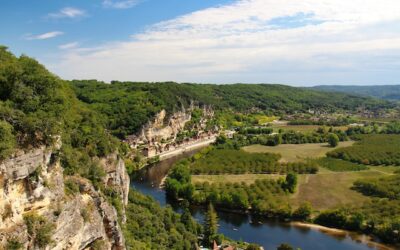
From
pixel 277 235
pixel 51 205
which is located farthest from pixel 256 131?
pixel 51 205

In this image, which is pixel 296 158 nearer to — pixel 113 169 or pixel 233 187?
pixel 233 187

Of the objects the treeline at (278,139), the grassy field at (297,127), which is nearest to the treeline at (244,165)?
the treeline at (278,139)

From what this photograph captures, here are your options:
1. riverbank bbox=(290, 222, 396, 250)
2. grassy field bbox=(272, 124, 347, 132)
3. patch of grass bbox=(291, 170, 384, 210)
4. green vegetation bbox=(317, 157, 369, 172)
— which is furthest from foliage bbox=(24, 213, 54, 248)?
grassy field bbox=(272, 124, 347, 132)

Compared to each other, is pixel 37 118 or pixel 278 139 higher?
pixel 37 118

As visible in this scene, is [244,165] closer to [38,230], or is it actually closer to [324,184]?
[324,184]

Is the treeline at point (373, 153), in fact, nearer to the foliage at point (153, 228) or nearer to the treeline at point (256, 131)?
the treeline at point (256, 131)

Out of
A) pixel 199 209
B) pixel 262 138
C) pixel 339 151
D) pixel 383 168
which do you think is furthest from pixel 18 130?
pixel 262 138
